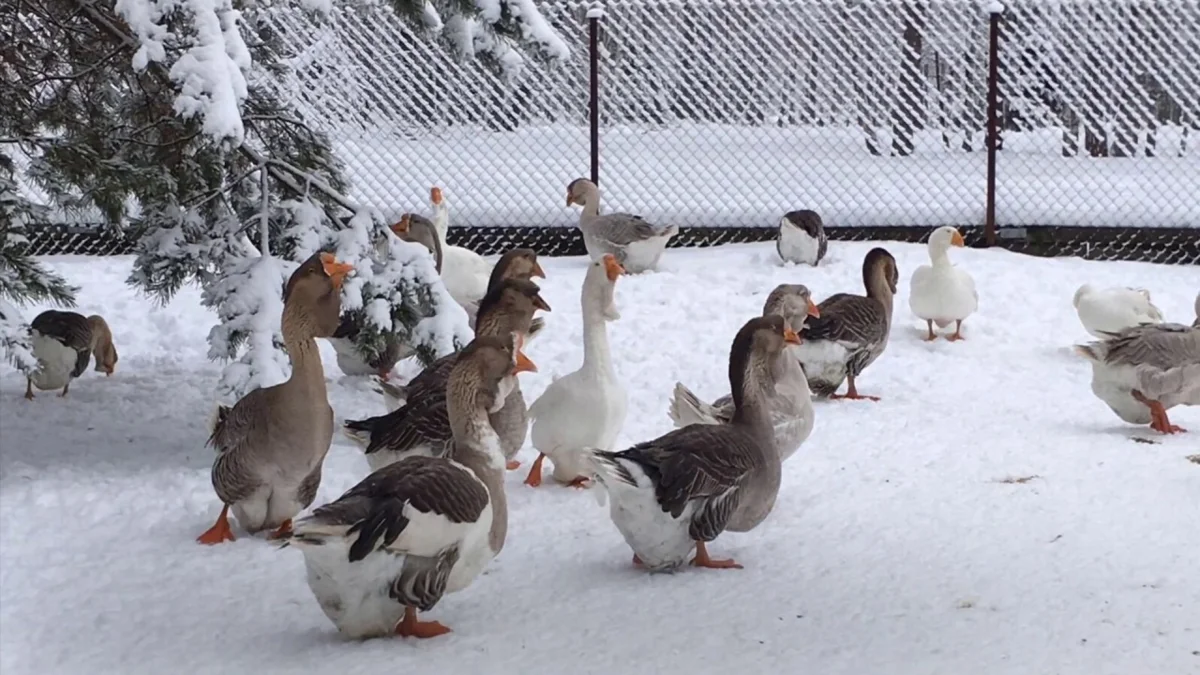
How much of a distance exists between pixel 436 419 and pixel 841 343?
10.4ft

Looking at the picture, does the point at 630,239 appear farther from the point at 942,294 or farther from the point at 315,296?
the point at 315,296

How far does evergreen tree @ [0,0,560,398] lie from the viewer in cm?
616

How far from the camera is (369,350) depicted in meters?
6.92

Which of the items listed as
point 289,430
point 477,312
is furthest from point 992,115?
point 289,430

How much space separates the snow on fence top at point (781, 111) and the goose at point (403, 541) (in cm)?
876

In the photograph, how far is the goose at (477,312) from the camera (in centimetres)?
614

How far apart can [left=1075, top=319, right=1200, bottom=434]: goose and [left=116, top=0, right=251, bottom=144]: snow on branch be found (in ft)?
15.6

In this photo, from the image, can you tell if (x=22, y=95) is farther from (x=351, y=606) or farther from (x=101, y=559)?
(x=351, y=606)

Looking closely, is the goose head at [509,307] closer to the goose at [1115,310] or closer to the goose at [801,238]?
the goose at [1115,310]

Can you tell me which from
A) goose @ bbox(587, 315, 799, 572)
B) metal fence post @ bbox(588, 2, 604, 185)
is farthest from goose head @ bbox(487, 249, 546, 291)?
metal fence post @ bbox(588, 2, 604, 185)

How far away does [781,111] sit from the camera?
13.8 m

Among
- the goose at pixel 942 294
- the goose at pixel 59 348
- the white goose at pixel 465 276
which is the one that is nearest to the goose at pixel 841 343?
the goose at pixel 942 294

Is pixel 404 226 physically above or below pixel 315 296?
below

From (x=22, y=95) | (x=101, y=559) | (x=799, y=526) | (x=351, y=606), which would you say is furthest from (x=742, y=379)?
(x=22, y=95)
